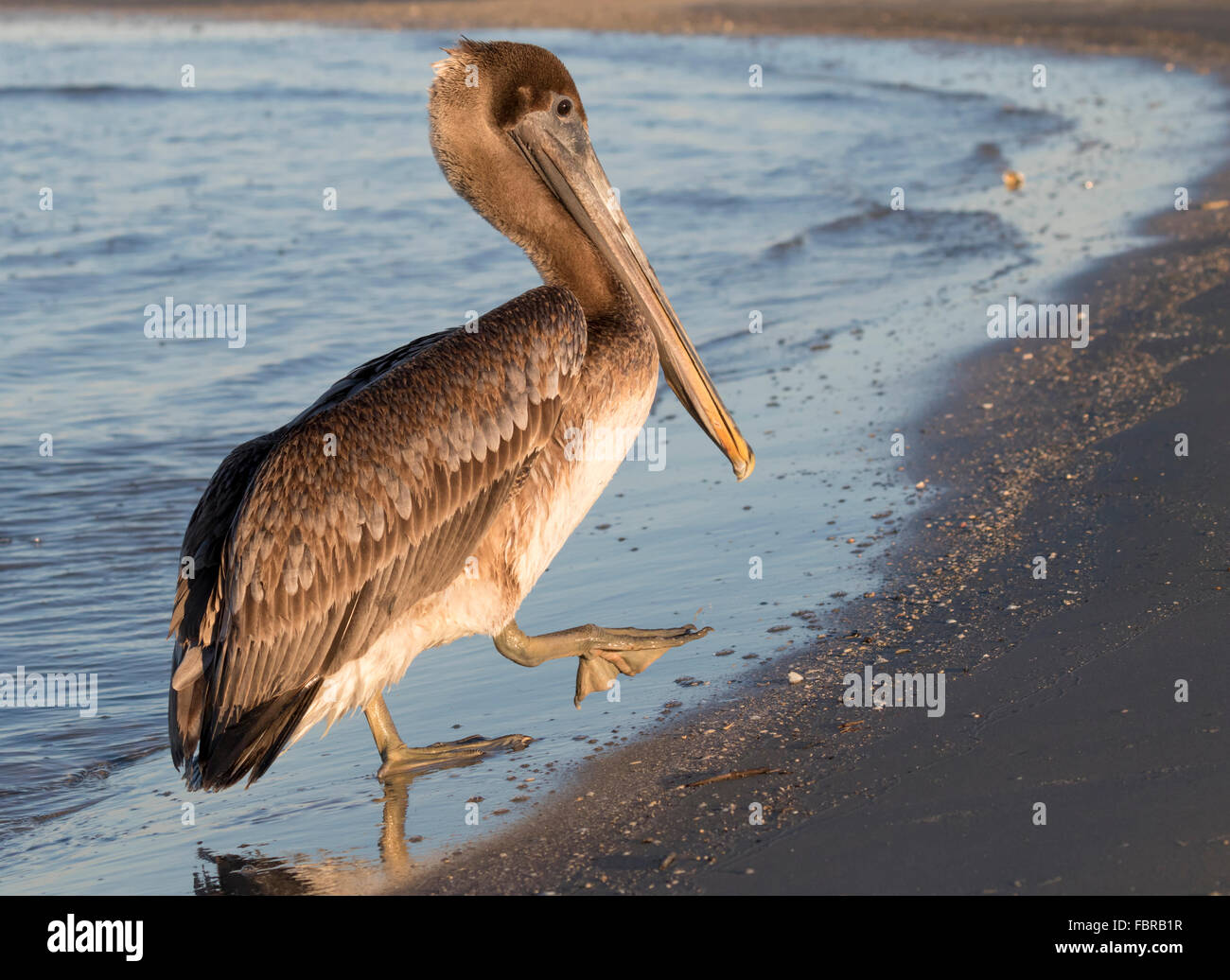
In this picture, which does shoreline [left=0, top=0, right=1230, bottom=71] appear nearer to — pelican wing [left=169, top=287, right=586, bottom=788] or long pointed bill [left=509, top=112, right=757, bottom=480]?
long pointed bill [left=509, top=112, right=757, bottom=480]

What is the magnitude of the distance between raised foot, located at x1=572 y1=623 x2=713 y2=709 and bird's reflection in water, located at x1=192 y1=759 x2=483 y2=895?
0.91m

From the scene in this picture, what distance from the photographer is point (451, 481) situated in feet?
15.7

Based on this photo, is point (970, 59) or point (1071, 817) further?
point (970, 59)

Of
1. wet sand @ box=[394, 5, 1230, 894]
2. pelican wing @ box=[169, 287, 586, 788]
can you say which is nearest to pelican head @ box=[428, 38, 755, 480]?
pelican wing @ box=[169, 287, 586, 788]

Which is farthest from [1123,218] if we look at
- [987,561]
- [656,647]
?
[656,647]

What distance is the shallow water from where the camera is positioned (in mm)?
4953

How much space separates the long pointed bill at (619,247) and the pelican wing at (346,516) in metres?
0.50

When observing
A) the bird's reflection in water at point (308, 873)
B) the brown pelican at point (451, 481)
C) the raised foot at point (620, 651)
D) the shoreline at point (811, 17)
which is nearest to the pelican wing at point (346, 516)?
the brown pelican at point (451, 481)

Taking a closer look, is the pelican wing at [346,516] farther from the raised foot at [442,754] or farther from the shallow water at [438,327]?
the shallow water at [438,327]

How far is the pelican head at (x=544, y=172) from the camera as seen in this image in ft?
17.9

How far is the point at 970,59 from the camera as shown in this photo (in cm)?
2659

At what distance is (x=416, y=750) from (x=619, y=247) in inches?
80.1

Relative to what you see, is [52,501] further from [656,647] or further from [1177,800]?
[1177,800]

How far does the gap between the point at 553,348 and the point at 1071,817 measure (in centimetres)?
228
